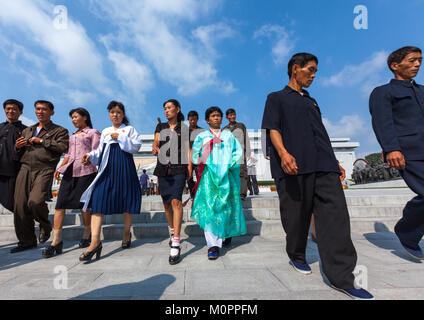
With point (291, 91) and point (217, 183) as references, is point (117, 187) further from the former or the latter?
point (291, 91)

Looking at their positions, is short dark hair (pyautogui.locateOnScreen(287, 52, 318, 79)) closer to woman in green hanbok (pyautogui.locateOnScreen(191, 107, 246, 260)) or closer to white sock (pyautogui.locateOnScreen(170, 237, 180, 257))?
woman in green hanbok (pyautogui.locateOnScreen(191, 107, 246, 260))

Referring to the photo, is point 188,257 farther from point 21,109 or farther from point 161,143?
point 21,109

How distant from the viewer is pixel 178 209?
9.91ft

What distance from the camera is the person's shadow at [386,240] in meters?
2.76

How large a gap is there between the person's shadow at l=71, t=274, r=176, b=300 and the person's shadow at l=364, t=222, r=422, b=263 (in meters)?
2.73

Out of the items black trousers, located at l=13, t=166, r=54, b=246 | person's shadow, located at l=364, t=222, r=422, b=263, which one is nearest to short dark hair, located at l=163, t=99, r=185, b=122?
black trousers, located at l=13, t=166, r=54, b=246

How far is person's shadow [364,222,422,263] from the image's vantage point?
2760 mm

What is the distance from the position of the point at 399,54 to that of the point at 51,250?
16.3 ft

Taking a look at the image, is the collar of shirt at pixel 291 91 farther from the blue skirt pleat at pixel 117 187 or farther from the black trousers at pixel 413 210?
the blue skirt pleat at pixel 117 187

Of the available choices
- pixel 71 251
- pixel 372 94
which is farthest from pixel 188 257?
→ pixel 372 94

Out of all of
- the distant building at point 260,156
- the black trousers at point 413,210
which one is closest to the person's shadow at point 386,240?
the black trousers at point 413,210

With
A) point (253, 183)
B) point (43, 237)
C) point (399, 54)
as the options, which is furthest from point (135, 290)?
point (253, 183)

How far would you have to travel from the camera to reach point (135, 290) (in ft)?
5.93
